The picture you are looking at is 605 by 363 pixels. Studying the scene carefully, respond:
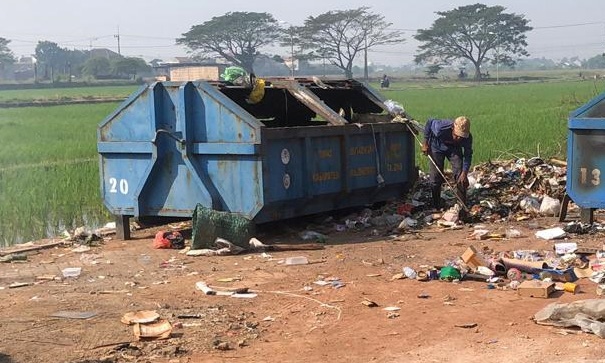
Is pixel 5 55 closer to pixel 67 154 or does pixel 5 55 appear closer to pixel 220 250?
pixel 67 154

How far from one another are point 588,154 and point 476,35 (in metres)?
85.1

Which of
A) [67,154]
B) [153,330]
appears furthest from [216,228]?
[67,154]

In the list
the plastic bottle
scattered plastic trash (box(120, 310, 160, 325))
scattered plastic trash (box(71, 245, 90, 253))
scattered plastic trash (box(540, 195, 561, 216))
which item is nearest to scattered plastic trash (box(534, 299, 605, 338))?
scattered plastic trash (box(120, 310, 160, 325))

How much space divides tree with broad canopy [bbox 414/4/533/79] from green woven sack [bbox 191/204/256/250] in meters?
83.3

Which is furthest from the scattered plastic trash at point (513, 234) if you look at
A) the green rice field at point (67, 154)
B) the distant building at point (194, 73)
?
the green rice field at point (67, 154)

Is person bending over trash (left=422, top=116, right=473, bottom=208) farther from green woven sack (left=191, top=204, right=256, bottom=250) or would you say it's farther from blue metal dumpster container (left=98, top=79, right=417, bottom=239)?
green woven sack (left=191, top=204, right=256, bottom=250)

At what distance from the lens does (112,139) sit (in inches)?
394

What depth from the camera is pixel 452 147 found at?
10641 mm

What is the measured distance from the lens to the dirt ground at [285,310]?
17.7 feet

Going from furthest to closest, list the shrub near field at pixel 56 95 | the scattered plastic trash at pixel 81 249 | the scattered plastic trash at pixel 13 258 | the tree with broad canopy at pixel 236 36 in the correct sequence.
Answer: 1. the tree with broad canopy at pixel 236 36
2. the shrub near field at pixel 56 95
3. the scattered plastic trash at pixel 81 249
4. the scattered plastic trash at pixel 13 258

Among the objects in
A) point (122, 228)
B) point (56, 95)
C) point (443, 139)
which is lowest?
point (122, 228)

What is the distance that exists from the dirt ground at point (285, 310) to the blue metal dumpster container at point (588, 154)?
446mm

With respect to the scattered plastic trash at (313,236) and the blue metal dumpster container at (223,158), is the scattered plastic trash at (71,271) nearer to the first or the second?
the blue metal dumpster container at (223,158)

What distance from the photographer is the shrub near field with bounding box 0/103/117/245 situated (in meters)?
11.1
